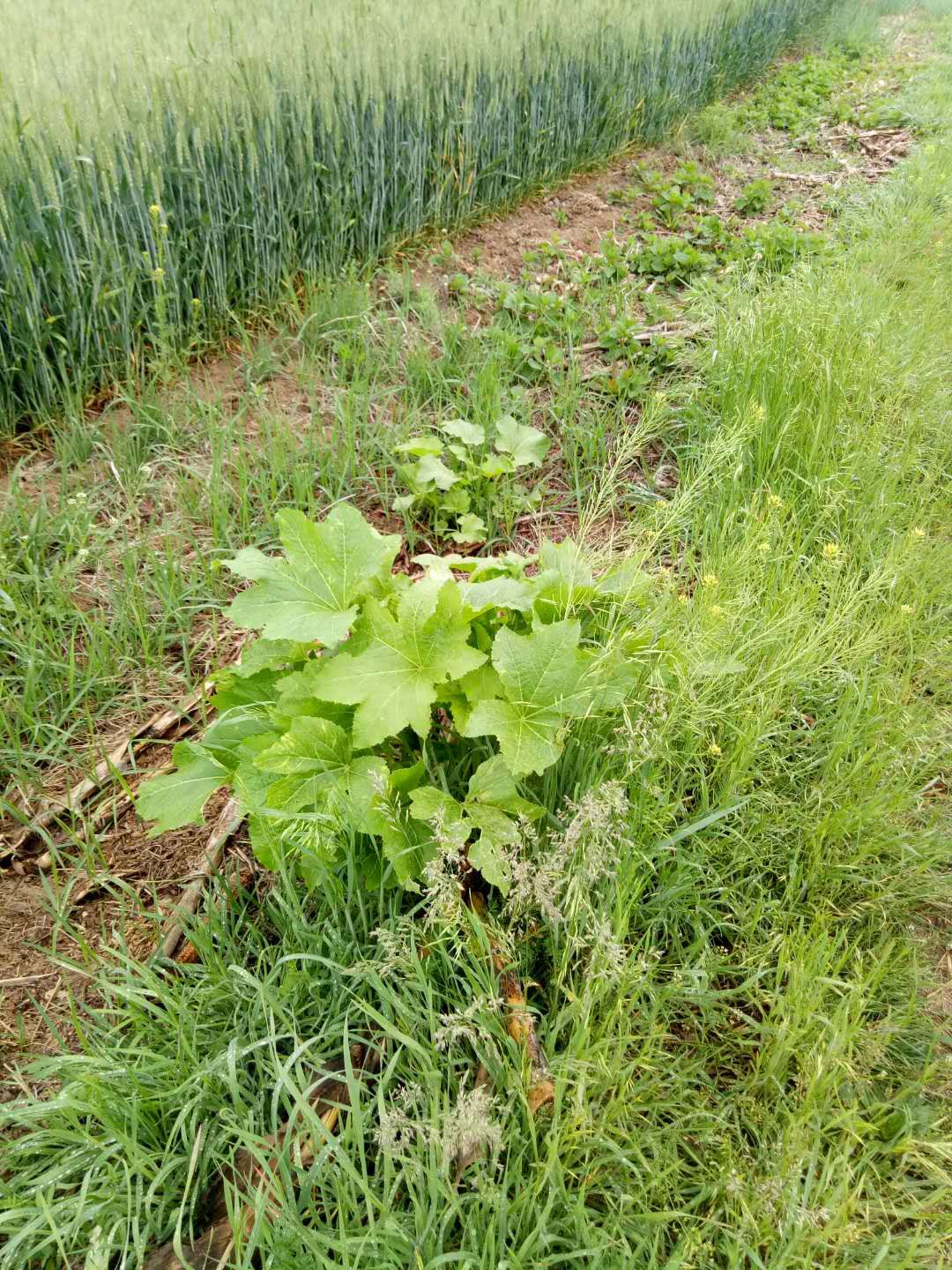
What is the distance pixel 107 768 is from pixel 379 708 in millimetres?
880

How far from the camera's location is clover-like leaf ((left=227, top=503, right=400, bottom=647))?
1404 millimetres

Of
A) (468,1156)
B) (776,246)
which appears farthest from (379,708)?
(776,246)

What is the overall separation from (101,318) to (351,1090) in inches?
104

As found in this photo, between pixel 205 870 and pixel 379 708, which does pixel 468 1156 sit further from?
pixel 205 870

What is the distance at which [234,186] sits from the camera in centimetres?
310

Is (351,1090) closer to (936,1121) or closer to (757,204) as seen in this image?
(936,1121)

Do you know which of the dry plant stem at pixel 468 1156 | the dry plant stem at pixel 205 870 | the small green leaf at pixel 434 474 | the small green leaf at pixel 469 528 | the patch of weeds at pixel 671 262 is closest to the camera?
the dry plant stem at pixel 468 1156

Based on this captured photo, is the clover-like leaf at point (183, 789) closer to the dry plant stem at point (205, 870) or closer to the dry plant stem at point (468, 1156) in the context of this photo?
the dry plant stem at point (205, 870)

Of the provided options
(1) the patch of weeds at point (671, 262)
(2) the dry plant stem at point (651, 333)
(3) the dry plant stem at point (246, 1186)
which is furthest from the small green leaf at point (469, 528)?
(1) the patch of weeds at point (671, 262)

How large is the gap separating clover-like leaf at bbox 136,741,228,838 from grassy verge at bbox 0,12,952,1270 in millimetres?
196

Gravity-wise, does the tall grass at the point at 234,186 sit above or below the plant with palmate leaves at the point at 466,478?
above

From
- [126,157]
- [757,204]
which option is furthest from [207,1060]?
[757,204]

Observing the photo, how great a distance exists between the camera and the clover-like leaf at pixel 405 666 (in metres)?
1.32

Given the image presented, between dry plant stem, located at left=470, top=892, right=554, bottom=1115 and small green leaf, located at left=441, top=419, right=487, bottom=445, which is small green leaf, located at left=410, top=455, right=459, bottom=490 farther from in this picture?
dry plant stem, located at left=470, top=892, right=554, bottom=1115
